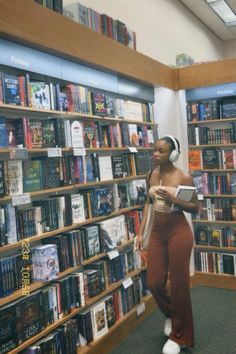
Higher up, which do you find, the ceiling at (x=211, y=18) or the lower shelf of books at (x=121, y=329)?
the ceiling at (x=211, y=18)

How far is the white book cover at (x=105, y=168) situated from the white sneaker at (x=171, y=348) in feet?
4.73

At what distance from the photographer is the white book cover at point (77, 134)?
2939 millimetres

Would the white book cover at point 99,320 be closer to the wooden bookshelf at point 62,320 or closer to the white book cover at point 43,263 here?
the wooden bookshelf at point 62,320

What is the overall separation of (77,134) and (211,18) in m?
5.17

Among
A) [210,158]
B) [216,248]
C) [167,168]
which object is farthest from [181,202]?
[216,248]

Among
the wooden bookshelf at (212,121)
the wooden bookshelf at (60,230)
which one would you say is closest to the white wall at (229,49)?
the wooden bookshelf at (212,121)

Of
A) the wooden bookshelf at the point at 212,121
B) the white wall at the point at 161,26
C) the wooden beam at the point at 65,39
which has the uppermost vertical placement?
the white wall at the point at 161,26

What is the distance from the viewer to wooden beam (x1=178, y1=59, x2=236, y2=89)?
433cm

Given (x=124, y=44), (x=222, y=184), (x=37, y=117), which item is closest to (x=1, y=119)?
(x=37, y=117)

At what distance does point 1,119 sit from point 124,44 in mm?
1736

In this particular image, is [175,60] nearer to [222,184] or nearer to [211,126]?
[211,126]

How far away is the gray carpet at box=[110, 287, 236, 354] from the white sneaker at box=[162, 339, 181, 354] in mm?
88

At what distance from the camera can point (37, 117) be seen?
2.89 m

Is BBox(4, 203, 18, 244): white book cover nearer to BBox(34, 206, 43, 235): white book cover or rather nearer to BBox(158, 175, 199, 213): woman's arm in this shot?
BBox(34, 206, 43, 235): white book cover
